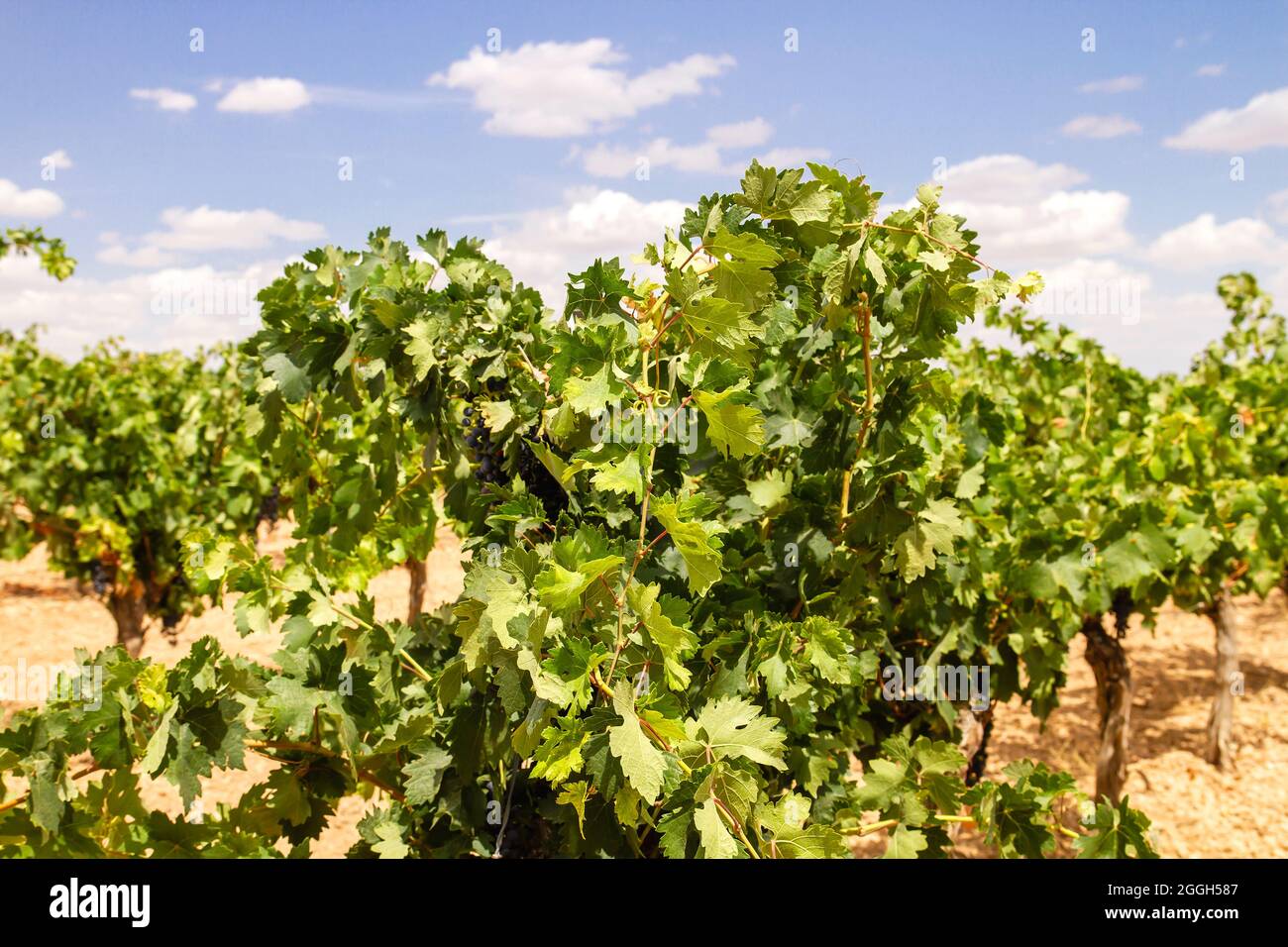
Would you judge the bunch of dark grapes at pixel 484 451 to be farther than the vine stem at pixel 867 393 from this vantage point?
Yes

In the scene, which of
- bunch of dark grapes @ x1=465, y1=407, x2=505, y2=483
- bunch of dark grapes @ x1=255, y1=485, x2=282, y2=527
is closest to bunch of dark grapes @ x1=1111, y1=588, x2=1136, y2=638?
bunch of dark grapes @ x1=465, y1=407, x2=505, y2=483

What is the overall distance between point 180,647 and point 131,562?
3588mm

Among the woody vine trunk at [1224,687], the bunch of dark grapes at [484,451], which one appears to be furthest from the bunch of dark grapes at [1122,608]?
the bunch of dark grapes at [484,451]

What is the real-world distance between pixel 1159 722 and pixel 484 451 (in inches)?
356

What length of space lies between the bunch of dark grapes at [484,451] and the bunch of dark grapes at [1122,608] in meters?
4.66

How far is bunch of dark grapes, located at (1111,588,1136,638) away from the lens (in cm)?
575

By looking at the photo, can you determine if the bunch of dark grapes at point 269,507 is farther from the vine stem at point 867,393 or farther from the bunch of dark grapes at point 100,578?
the vine stem at point 867,393

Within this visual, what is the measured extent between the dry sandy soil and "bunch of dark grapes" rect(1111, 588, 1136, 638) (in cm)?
122

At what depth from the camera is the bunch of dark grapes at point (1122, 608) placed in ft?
18.9

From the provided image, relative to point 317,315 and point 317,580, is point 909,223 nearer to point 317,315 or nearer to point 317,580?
point 317,315

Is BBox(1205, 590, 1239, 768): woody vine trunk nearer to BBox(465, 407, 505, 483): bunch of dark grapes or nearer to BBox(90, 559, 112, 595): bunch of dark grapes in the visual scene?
BBox(465, 407, 505, 483): bunch of dark grapes

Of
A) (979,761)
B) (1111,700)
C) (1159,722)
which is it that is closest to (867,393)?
(979,761)
